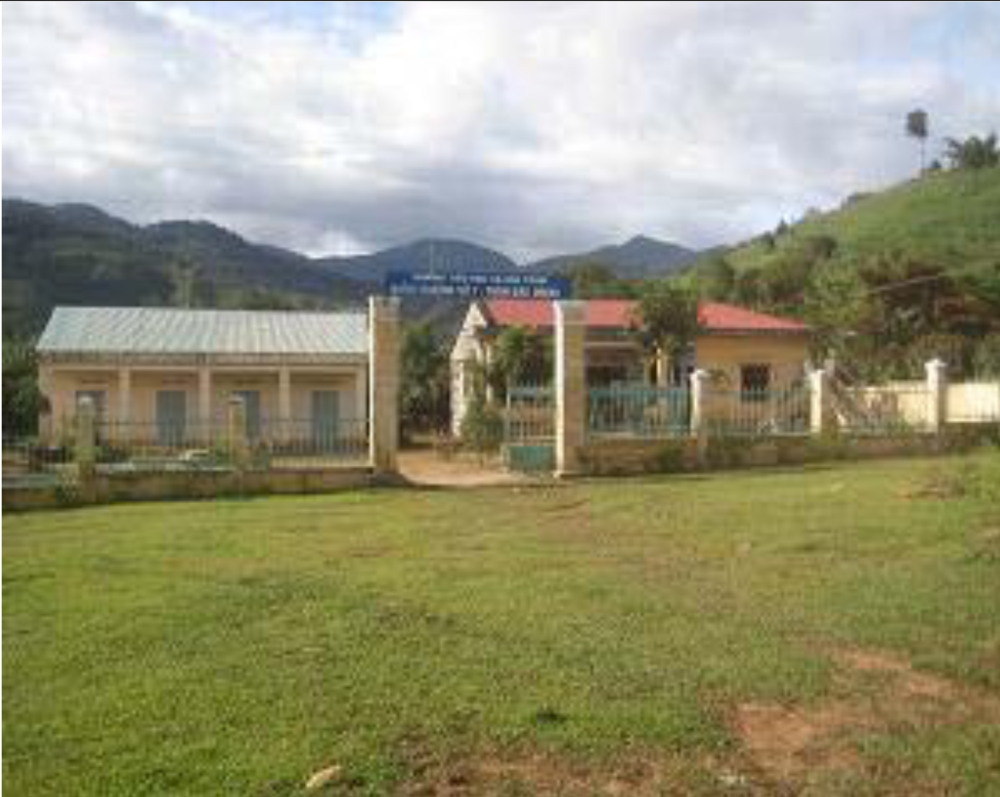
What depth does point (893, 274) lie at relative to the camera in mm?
46062

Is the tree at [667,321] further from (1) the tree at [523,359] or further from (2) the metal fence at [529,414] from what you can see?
(2) the metal fence at [529,414]

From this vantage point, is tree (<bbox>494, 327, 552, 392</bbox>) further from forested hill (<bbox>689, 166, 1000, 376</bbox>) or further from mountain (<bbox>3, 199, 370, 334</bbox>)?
mountain (<bbox>3, 199, 370, 334</bbox>)

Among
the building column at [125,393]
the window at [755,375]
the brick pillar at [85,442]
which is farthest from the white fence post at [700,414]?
the building column at [125,393]

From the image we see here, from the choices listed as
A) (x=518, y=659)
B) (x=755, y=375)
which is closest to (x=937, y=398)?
(x=755, y=375)

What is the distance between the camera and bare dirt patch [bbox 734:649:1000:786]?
6.14 meters

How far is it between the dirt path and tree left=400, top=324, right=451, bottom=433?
1050 cm

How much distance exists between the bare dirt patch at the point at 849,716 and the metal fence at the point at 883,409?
619 inches

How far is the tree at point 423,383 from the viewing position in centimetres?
3928

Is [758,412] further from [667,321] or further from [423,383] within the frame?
[423,383]

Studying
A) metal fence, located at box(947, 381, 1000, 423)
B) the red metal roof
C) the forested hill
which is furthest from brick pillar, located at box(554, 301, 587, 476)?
the forested hill

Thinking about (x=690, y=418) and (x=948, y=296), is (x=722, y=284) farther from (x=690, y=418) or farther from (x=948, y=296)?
(x=690, y=418)

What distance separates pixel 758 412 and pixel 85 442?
1049cm

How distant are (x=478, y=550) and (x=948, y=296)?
3753cm

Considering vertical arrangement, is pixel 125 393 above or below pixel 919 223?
below
